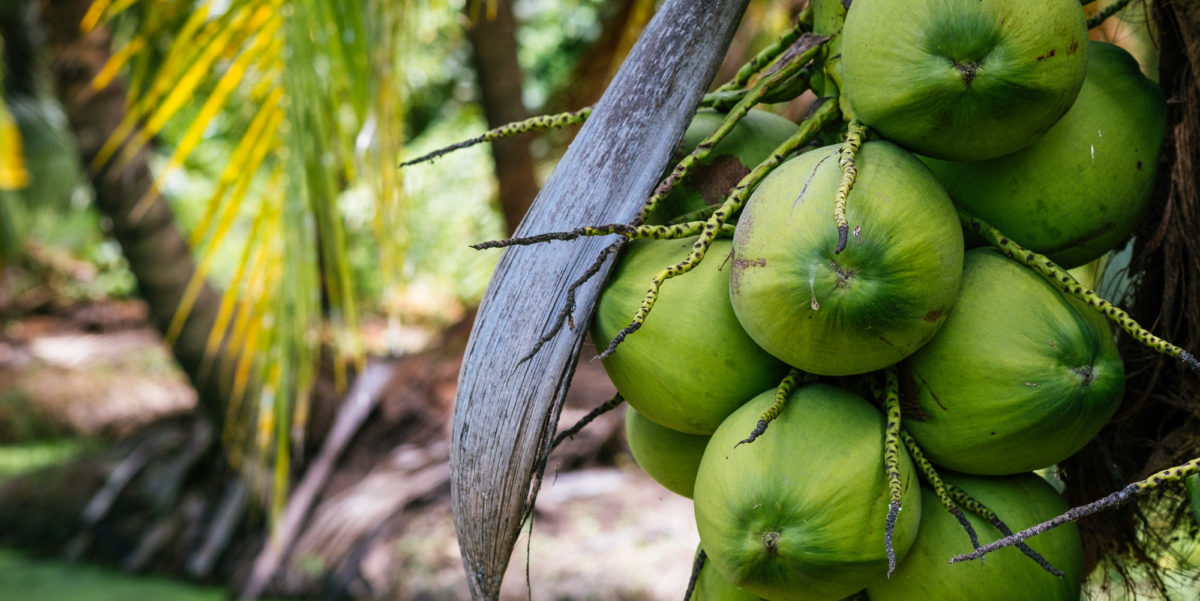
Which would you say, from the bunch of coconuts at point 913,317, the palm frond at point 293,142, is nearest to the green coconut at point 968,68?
the bunch of coconuts at point 913,317

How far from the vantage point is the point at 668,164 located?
816 millimetres

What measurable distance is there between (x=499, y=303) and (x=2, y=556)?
5.31 m

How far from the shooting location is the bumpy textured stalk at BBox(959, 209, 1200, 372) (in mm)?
671

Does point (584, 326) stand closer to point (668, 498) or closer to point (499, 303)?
point (499, 303)

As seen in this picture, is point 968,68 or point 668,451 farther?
point 668,451

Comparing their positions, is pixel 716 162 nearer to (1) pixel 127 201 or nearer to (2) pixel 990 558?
(2) pixel 990 558

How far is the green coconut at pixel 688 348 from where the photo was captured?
2.46ft

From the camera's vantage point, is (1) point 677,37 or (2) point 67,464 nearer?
(1) point 677,37

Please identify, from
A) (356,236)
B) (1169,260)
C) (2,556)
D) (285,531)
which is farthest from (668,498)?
(356,236)

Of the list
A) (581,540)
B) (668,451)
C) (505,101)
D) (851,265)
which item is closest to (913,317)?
(851,265)

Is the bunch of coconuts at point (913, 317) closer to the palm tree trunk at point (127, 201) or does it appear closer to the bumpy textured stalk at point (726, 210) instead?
the bumpy textured stalk at point (726, 210)

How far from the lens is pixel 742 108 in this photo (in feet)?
2.59

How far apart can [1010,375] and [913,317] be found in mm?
99

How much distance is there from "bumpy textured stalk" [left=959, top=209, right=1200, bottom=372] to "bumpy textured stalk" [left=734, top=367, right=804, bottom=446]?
0.19 metres
